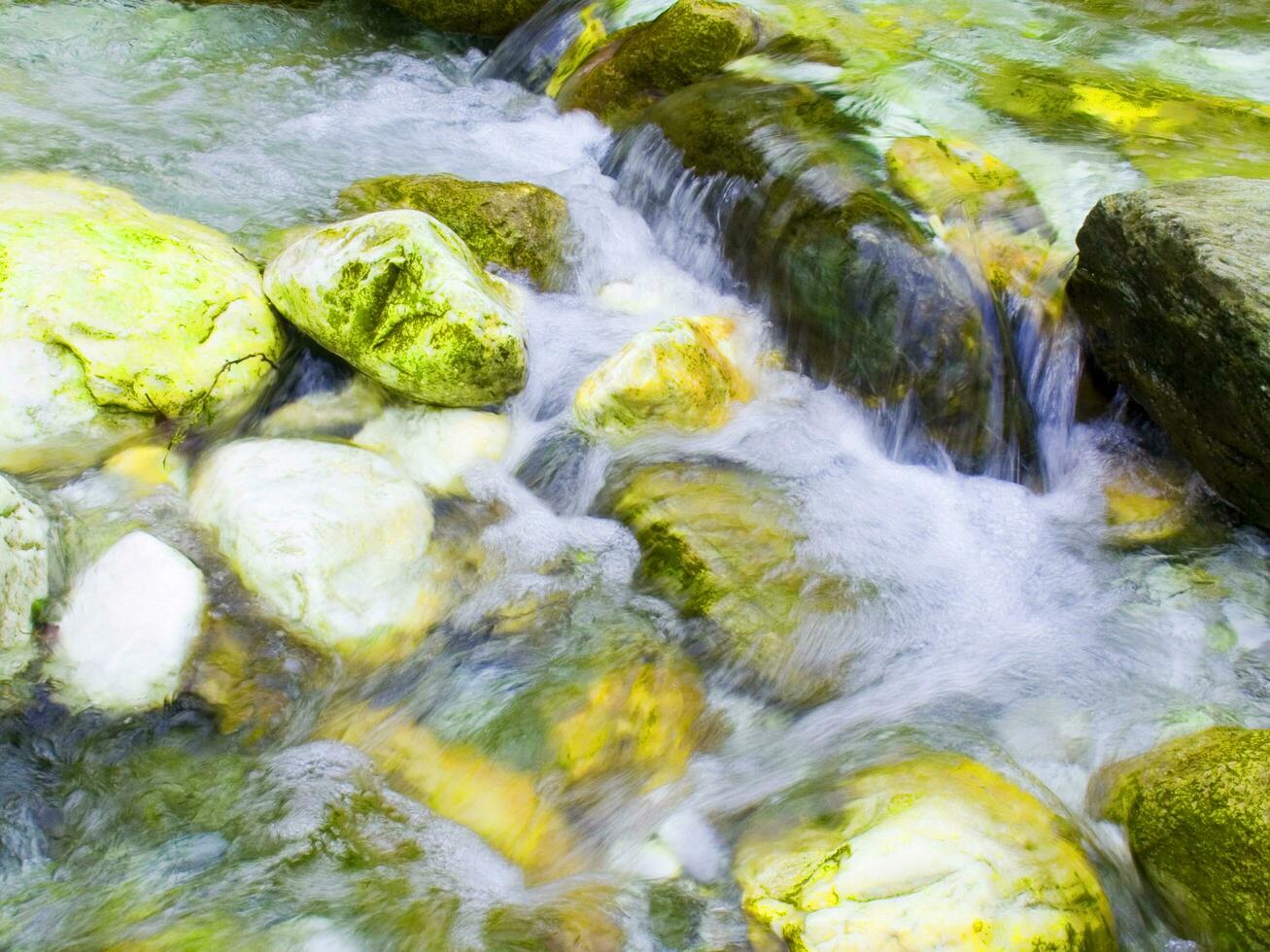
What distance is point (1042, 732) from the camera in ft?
10.6

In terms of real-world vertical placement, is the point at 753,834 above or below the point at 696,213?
below

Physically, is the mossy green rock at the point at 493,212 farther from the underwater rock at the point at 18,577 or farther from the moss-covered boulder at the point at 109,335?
the underwater rock at the point at 18,577

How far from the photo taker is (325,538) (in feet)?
11.4

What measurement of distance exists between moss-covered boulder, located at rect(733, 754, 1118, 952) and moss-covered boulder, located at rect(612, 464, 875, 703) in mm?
573

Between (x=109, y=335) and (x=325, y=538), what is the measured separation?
1318 millimetres

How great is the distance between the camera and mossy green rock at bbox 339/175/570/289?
5.00 metres

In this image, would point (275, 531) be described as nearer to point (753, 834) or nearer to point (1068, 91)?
point (753, 834)

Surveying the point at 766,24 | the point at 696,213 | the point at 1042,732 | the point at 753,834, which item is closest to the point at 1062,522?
the point at 1042,732

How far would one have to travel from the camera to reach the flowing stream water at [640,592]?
2.81 meters

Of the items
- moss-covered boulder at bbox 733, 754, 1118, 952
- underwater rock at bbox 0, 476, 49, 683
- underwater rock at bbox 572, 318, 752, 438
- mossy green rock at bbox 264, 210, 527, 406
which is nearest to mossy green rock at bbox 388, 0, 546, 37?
mossy green rock at bbox 264, 210, 527, 406

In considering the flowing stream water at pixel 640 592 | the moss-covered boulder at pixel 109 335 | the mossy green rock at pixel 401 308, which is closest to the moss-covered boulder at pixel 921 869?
the flowing stream water at pixel 640 592

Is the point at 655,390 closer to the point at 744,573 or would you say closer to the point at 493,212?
the point at 744,573

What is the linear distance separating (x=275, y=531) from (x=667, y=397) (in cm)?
168

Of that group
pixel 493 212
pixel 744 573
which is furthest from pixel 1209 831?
pixel 493 212
